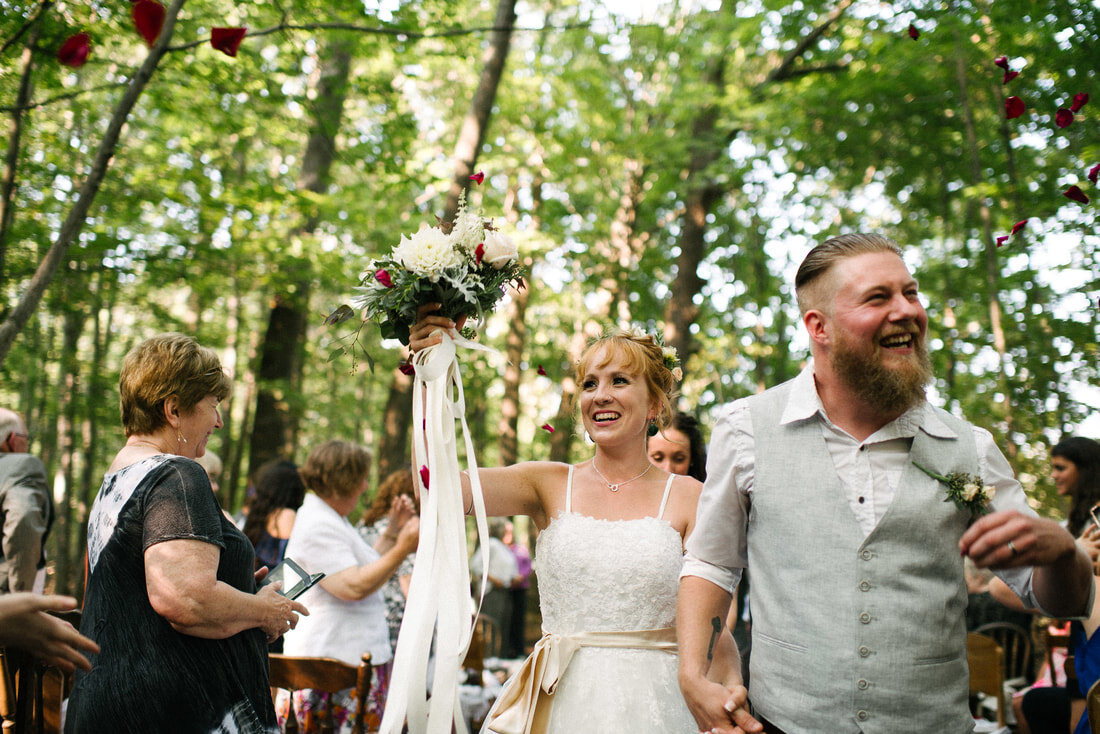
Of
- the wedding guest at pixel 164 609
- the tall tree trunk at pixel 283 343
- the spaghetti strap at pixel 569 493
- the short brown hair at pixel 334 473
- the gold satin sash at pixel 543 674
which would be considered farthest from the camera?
the tall tree trunk at pixel 283 343

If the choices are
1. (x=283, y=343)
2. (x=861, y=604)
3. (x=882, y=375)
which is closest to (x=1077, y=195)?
(x=882, y=375)

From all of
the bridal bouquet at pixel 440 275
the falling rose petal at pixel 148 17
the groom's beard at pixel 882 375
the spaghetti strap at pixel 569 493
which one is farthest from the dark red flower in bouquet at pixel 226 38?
the groom's beard at pixel 882 375

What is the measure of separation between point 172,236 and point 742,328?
1379 centimetres

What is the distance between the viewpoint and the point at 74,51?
2684 millimetres

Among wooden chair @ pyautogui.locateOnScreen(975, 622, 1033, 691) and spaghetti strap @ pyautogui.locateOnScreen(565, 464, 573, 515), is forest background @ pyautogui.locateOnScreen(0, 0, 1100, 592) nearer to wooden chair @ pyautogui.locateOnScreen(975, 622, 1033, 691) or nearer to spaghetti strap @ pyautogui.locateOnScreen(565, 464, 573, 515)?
spaghetti strap @ pyautogui.locateOnScreen(565, 464, 573, 515)

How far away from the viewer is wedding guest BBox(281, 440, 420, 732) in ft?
13.6

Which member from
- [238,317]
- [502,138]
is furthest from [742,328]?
[238,317]

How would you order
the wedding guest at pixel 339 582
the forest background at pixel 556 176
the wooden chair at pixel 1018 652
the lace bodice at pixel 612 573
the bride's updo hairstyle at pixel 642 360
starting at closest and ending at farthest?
the lace bodice at pixel 612 573 → the bride's updo hairstyle at pixel 642 360 → the wedding guest at pixel 339 582 → the wooden chair at pixel 1018 652 → the forest background at pixel 556 176

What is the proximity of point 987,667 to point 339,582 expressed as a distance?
3792 millimetres

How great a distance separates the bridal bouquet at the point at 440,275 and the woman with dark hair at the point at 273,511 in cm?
297

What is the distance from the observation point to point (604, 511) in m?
3.23

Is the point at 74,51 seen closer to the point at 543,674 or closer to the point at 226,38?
the point at 226,38

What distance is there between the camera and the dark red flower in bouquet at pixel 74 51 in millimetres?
2620

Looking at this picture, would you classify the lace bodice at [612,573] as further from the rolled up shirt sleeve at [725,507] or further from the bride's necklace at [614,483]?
the rolled up shirt sleeve at [725,507]
